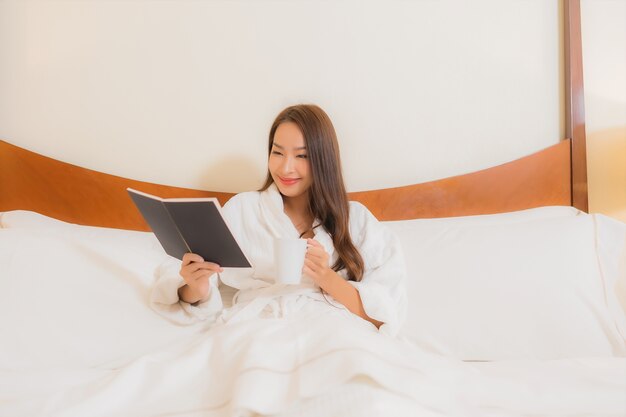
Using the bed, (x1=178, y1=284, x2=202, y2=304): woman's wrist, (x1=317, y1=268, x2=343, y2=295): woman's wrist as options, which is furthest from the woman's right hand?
(x1=317, y1=268, x2=343, y2=295): woman's wrist

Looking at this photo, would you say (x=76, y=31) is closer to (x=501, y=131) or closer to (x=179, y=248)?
(x=179, y=248)

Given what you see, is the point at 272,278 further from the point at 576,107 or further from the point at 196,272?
the point at 576,107

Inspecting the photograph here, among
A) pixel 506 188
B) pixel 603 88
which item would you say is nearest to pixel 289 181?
pixel 506 188

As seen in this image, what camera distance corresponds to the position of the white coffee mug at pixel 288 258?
862 mm

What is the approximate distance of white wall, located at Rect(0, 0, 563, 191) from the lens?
158 cm

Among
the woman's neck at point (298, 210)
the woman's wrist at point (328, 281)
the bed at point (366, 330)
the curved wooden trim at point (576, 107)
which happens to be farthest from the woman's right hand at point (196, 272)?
the curved wooden trim at point (576, 107)

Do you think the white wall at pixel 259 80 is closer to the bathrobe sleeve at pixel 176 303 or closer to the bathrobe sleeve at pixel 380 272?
the bathrobe sleeve at pixel 380 272

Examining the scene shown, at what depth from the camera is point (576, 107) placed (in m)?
1.52

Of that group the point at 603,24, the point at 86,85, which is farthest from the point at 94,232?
the point at 603,24

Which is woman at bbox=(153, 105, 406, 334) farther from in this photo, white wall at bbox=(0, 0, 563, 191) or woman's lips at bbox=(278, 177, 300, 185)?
white wall at bbox=(0, 0, 563, 191)

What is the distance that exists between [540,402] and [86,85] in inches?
67.8

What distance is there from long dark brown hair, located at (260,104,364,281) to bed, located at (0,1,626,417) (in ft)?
0.66

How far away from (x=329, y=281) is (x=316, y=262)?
0.07 metres

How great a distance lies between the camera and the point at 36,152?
162cm
